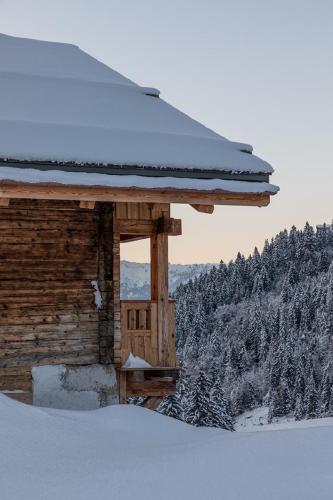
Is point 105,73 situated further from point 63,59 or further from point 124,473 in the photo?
point 124,473

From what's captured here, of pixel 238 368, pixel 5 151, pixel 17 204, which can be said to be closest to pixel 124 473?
pixel 5 151

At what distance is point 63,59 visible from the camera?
15266mm

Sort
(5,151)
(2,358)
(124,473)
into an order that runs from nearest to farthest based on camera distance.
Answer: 1. (124,473)
2. (5,151)
3. (2,358)

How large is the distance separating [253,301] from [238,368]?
109ft

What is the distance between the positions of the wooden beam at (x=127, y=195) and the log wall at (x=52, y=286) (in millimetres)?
1357

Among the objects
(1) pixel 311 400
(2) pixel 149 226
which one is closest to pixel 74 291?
(2) pixel 149 226

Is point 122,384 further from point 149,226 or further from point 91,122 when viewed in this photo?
point 91,122

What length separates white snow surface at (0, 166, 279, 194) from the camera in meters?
10.7

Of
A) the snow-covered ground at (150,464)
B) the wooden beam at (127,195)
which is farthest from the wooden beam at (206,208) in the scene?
the snow-covered ground at (150,464)

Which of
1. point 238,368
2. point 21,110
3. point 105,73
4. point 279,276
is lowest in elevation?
point 238,368

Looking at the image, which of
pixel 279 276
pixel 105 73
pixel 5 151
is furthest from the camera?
pixel 279 276

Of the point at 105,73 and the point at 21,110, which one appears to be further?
the point at 105,73

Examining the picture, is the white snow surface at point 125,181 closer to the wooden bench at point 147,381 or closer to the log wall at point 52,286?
the log wall at point 52,286

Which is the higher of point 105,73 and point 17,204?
point 105,73
